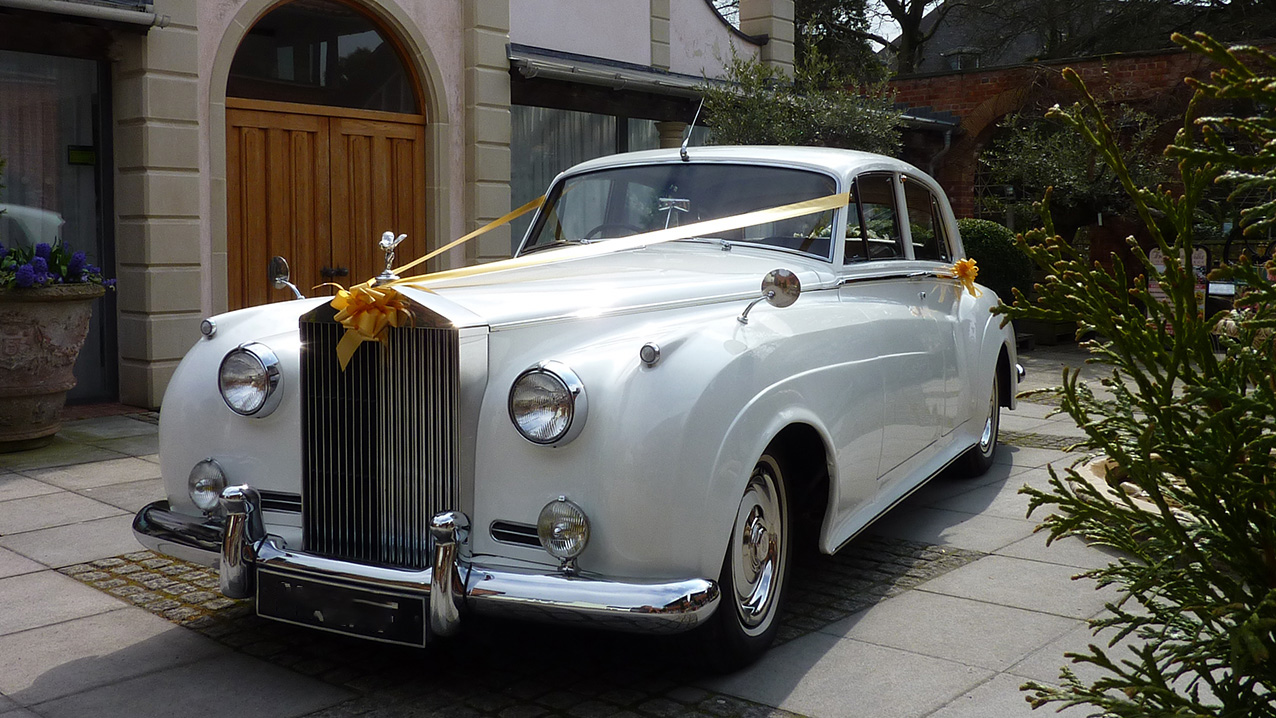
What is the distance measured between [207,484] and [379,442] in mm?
681

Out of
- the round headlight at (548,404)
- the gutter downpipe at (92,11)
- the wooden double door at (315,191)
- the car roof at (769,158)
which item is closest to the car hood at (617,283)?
the round headlight at (548,404)

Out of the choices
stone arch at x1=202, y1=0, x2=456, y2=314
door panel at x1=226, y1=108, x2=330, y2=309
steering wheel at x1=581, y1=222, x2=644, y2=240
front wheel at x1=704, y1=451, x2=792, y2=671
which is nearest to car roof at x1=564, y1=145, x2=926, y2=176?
steering wheel at x1=581, y1=222, x2=644, y2=240

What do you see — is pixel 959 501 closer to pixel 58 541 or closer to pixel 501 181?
pixel 58 541

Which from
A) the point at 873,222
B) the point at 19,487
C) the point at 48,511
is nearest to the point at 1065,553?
the point at 873,222

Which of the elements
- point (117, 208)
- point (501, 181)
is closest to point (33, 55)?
point (117, 208)

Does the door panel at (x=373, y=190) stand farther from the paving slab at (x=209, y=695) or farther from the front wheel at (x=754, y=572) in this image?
the front wheel at (x=754, y=572)

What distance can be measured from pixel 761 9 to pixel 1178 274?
12.5m

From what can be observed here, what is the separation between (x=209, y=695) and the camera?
3.39 m

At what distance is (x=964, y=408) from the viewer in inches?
224

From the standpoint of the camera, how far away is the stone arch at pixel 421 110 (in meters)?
8.72

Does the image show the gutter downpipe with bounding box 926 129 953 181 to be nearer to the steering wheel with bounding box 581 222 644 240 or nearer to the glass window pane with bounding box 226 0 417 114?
the glass window pane with bounding box 226 0 417 114

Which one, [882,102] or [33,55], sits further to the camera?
[882,102]

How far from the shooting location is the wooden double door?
9.02 metres

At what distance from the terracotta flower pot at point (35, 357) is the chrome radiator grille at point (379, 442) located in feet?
13.9
